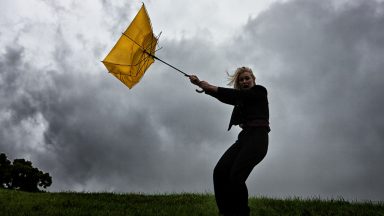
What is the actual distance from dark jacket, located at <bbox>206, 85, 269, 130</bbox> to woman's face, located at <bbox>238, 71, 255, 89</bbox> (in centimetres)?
50

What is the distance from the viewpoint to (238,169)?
6137 mm

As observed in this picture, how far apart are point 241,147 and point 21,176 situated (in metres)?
35.6

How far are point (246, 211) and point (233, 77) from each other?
2.54 metres

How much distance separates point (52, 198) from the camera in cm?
1123

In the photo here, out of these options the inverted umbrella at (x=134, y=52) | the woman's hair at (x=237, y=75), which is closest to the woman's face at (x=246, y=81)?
the woman's hair at (x=237, y=75)

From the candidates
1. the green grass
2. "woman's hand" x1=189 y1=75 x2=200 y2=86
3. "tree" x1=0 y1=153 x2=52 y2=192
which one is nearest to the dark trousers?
"woman's hand" x1=189 y1=75 x2=200 y2=86

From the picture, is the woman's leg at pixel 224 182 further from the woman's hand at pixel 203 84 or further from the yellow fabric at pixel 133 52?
the yellow fabric at pixel 133 52

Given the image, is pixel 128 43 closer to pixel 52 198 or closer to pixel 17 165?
pixel 52 198

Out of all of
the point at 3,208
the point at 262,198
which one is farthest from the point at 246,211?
the point at 3,208

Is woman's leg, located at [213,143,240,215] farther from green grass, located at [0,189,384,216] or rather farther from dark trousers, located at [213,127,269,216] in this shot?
green grass, located at [0,189,384,216]

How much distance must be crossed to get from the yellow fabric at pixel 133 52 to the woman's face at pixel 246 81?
1940 millimetres

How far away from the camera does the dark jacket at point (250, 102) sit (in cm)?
633

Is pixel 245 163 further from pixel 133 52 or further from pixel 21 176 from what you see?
pixel 21 176

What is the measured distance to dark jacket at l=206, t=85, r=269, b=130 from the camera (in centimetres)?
633
